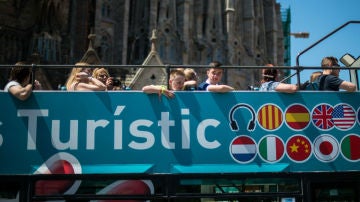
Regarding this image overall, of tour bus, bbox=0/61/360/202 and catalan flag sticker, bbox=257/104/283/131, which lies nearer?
tour bus, bbox=0/61/360/202

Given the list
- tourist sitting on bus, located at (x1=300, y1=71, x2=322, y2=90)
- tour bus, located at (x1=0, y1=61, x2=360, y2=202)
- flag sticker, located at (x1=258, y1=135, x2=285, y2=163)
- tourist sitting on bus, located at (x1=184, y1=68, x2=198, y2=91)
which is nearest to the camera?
tour bus, located at (x1=0, y1=61, x2=360, y2=202)

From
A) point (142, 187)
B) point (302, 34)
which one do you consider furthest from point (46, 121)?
point (302, 34)

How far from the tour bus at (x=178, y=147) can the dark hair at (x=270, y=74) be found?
0.35m

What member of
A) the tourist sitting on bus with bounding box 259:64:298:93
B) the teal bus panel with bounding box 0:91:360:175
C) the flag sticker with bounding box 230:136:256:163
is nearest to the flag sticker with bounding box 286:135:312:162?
the teal bus panel with bounding box 0:91:360:175

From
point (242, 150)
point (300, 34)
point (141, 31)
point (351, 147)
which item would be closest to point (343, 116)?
point (351, 147)

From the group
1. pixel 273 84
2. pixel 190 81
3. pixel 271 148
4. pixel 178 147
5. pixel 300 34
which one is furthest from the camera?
pixel 300 34

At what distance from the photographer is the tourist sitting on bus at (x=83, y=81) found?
5.22m

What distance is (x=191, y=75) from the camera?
5.80 meters

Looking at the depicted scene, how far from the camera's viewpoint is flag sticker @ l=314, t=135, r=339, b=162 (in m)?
5.25

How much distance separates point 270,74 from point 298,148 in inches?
38.3

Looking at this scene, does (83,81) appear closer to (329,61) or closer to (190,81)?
(190,81)

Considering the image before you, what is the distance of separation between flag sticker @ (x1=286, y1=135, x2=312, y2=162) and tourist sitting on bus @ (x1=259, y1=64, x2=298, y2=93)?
55 centimetres

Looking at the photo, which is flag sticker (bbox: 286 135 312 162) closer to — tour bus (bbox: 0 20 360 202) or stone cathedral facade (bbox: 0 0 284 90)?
tour bus (bbox: 0 20 360 202)

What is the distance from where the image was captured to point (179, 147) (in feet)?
16.7
